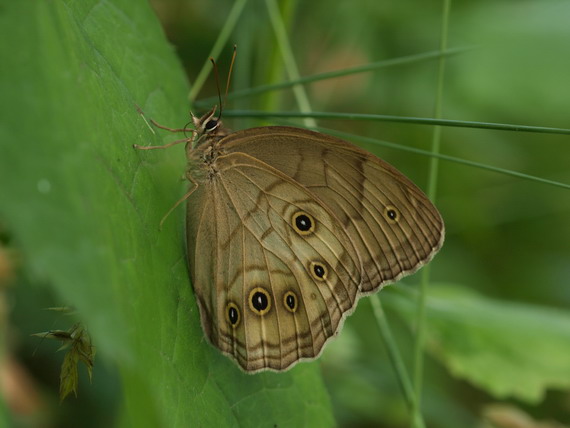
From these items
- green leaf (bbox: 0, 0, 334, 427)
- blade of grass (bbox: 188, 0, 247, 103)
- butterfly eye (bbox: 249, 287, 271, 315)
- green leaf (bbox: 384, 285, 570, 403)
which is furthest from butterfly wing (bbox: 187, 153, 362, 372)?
green leaf (bbox: 384, 285, 570, 403)

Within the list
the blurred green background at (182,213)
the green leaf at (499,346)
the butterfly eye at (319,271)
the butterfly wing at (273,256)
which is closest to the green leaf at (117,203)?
the blurred green background at (182,213)

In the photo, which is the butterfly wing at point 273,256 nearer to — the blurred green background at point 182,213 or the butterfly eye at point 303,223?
the butterfly eye at point 303,223

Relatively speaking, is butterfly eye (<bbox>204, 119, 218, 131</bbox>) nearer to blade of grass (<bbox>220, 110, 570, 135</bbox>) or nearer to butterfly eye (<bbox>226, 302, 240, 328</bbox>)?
blade of grass (<bbox>220, 110, 570, 135</bbox>)

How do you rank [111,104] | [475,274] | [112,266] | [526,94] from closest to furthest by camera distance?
1. [112,266]
2. [111,104]
3. [526,94]
4. [475,274]

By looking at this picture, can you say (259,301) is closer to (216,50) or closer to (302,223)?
(302,223)

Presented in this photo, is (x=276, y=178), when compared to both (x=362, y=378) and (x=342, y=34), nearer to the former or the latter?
(x=362, y=378)

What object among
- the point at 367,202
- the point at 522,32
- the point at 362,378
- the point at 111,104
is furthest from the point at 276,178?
the point at 522,32

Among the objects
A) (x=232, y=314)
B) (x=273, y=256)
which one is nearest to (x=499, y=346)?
(x=273, y=256)
